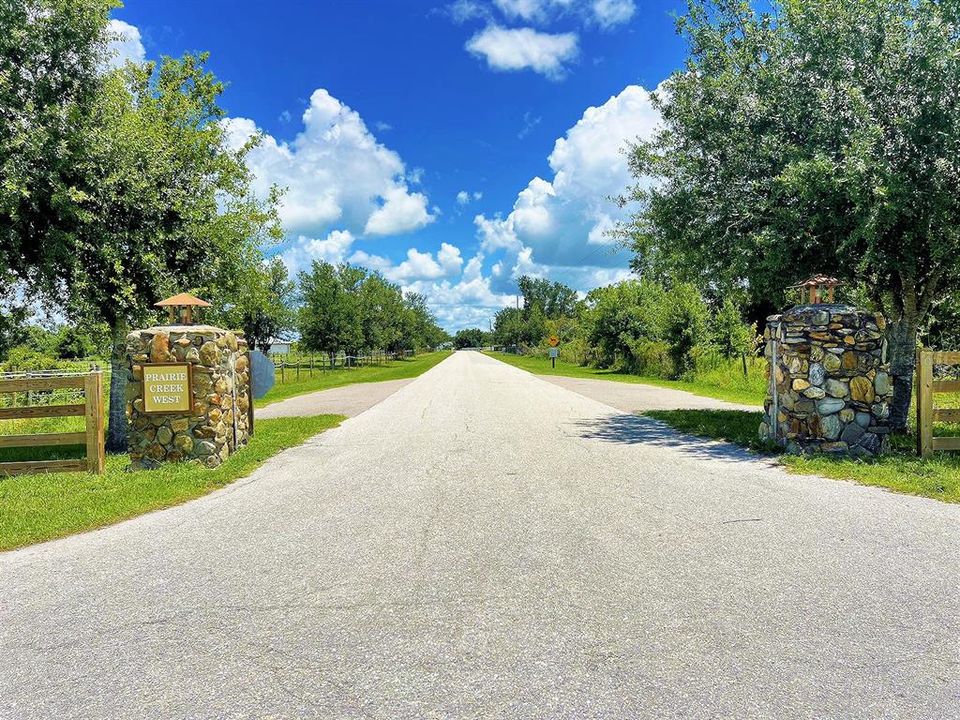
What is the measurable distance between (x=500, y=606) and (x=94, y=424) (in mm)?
6473

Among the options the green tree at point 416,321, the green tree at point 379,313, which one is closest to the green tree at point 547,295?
the green tree at point 416,321

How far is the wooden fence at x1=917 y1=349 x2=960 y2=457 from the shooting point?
7.74 meters

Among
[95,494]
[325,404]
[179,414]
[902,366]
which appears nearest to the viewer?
[95,494]

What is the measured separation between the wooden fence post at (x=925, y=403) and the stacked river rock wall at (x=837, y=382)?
399 millimetres

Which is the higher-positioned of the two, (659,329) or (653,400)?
(659,329)

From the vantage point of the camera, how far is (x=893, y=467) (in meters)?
7.39

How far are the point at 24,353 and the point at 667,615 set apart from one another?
2333 centimetres

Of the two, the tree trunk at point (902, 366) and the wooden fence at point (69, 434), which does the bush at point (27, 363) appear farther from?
the tree trunk at point (902, 366)

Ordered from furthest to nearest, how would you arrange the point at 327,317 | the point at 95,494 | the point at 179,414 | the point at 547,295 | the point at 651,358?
1. the point at 547,295
2. the point at 327,317
3. the point at 651,358
4. the point at 179,414
5. the point at 95,494

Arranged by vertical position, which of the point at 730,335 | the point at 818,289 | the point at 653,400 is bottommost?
the point at 653,400

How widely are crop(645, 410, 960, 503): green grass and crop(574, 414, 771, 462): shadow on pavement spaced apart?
1.21 feet

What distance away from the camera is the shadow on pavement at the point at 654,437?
885 centimetres

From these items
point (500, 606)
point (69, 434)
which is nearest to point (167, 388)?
point (69, 434)

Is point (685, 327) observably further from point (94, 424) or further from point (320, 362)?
point (320, 362)
